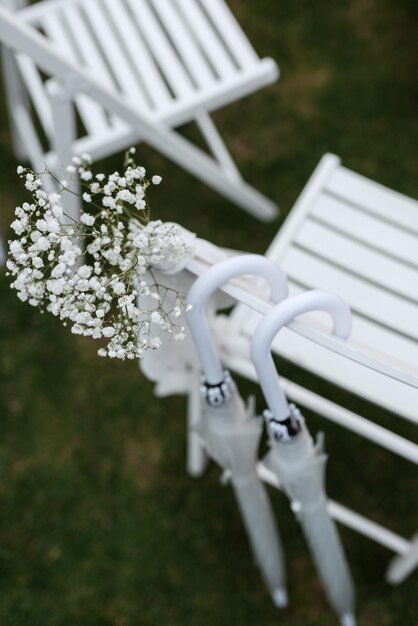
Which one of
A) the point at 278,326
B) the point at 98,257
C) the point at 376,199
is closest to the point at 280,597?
the point at 376,199

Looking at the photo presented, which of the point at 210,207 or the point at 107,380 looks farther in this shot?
the point at 210,207

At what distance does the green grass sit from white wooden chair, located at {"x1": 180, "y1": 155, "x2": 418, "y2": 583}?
32cm

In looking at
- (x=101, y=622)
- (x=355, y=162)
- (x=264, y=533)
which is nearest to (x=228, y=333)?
(x=264, y=533)

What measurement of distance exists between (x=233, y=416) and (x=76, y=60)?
4.60 feet

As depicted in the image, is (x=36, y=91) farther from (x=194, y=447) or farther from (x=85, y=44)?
(x=194, y=447)

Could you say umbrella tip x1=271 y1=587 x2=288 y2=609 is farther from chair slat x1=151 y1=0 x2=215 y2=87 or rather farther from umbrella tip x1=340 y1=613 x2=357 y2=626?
chair slat x1=151 y1=0 x2=215 y2=87

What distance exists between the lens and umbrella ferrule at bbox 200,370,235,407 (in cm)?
139

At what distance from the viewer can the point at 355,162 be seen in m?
2.87

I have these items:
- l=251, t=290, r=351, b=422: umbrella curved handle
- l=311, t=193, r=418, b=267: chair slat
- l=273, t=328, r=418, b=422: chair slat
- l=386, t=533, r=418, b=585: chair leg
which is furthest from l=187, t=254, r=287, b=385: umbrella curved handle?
l=386, t=533, r=418, b=585: chair leg

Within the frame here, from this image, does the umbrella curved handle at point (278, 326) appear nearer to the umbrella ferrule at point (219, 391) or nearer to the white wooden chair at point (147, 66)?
the umbrella ferrule at point (219, 391)

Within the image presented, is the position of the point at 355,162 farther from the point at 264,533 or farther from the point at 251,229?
the point at 264,533

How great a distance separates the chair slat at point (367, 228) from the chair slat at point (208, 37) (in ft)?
1.86

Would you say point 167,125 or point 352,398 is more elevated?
point 167,125

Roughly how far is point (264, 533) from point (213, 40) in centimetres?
147
